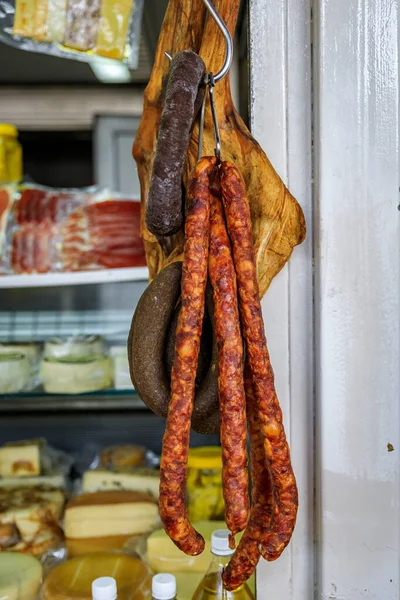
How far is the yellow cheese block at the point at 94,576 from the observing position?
118 cm

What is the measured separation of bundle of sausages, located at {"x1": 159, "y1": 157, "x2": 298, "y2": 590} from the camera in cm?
60

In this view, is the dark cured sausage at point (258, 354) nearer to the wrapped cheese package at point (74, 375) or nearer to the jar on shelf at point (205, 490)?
the jar on shelf at point (205, 490)

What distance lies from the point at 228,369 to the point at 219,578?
0.61 m

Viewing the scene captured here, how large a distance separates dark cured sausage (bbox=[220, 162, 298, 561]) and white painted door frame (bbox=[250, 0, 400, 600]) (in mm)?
271

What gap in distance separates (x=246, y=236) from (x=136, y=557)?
1.05 m

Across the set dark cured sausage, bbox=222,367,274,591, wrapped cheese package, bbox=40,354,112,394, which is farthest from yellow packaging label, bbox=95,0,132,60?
dark cured sausage, bbox=222,367,274,591

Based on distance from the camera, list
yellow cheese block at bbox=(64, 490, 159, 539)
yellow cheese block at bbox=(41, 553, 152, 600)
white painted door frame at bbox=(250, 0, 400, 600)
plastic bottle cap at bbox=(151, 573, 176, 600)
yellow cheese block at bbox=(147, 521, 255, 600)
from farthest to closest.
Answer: yellow cheese block at bbox=(64, 490, 159, 539) < yellow cheese block at bbox=(147, 521, 255, 600) < yellow cheese block at bbox=(41, 553, 152, 600) < plastic bottle cap at bbox=(151, 573, 176, 600) < white painted door frame at bbox=(250, 0, 400, 600)

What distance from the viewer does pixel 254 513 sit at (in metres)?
0.69

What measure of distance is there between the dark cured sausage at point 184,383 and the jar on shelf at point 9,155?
1366 millimetres

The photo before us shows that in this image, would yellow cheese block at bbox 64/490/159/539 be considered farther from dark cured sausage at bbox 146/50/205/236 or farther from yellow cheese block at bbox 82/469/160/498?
dark cured sausage at bbox 146/50/205/236

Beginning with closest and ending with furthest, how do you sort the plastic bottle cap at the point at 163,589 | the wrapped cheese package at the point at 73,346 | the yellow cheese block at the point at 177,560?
the plastic bottle cap at the point at 163,589, the yellow cheese block at the point at 177,560, the wrapped cheese package at the point at 73,346

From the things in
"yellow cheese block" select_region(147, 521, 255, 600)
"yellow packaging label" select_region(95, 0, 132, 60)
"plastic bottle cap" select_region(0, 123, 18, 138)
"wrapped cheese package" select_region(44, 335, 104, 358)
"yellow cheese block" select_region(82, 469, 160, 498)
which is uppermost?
"yellow packaging label" select_region(95, 0, 132, 60)

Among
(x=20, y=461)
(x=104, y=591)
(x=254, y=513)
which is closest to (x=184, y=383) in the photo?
(x=254, y=513)

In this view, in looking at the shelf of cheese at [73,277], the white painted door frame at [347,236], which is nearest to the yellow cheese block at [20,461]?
the shelf of cheese at [73,277]
